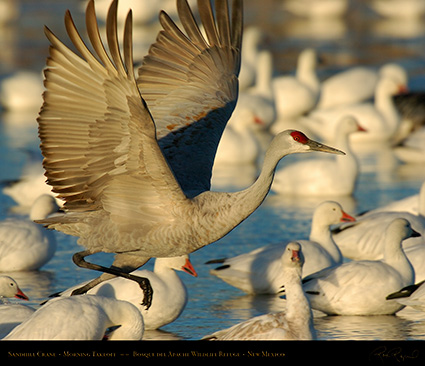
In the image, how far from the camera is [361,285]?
23.1 feet

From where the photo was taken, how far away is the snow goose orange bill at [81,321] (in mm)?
5512

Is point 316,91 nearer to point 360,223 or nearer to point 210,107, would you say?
point 360,223

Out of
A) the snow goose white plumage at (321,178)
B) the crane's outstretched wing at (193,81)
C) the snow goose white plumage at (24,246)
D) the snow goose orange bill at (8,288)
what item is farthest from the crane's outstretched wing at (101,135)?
the snow goose white plumage at (321,178)

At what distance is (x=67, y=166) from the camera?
6.14 meters

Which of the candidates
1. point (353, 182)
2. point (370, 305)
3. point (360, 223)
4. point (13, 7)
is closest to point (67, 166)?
point (370, 305)

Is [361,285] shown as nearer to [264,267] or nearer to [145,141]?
[264,267]

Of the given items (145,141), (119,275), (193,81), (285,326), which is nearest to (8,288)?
(119,275)

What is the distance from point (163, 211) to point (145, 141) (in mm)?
859

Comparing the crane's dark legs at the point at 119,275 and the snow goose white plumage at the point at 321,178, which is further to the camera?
the snow goose white plumage at the point at 321,178

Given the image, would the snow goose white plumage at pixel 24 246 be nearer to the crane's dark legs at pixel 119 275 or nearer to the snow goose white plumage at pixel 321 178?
the crane's dark legs at pixel 119 275

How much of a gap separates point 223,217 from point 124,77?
4.28 feet
